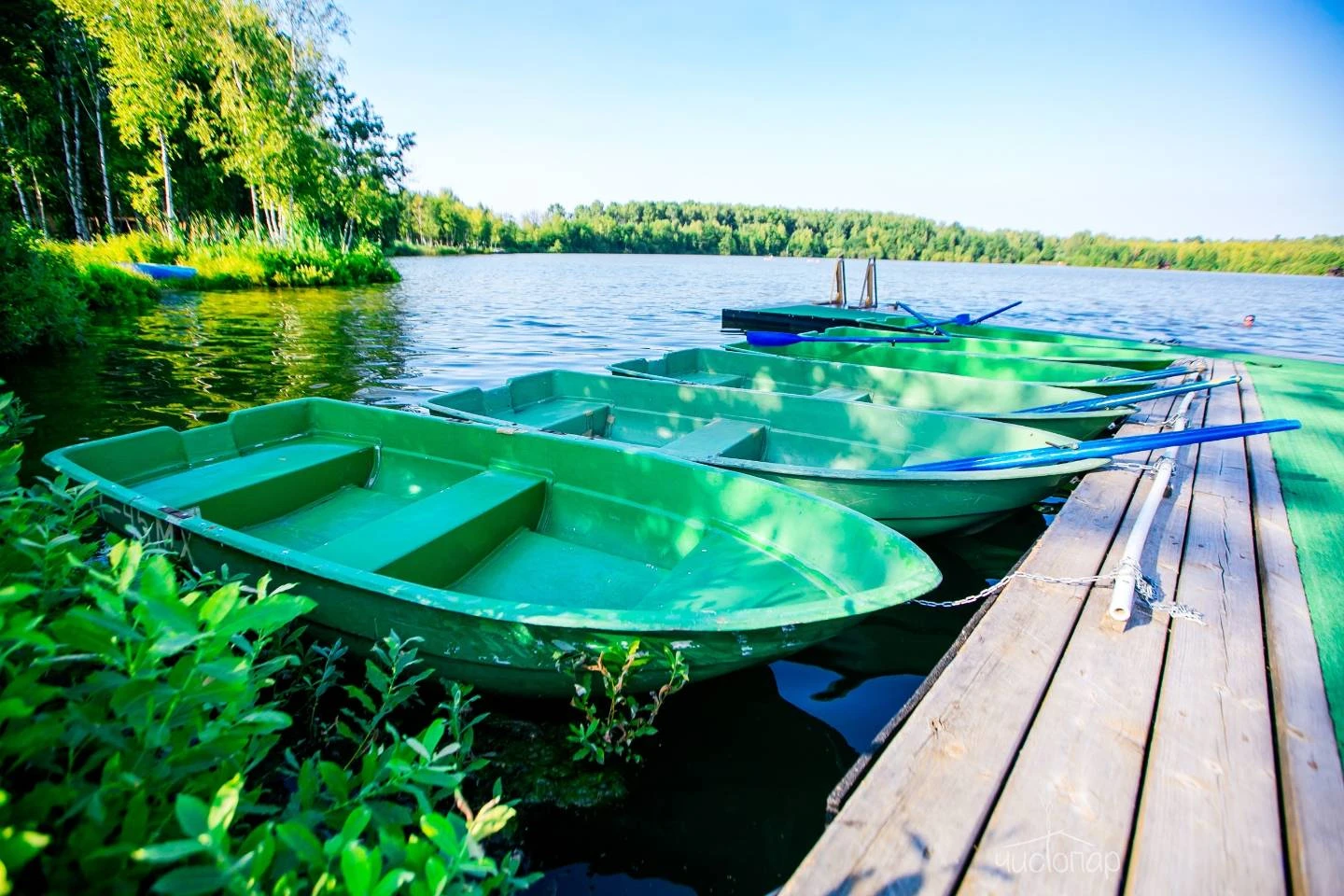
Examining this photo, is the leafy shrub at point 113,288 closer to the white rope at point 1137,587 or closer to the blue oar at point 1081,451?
the blue oar at point 1081,451

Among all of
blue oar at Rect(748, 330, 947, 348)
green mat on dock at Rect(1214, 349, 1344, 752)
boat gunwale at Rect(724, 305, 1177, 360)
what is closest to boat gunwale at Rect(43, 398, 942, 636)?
green mat on dock at Rect(1214, 349, 1344, 752)

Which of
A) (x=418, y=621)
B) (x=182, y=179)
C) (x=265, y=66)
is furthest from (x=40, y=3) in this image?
(x=418, y=621)

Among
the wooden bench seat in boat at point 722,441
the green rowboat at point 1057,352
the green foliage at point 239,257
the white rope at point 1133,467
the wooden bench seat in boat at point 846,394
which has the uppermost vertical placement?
the green foliage at point 239,257

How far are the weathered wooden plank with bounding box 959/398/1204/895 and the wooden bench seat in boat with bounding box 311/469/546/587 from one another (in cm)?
277

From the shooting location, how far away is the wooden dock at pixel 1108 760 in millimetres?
1605

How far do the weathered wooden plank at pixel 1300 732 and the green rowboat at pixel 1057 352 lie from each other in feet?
18.7

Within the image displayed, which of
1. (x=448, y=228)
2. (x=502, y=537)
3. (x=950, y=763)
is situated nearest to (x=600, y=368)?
(x=502, y=537)

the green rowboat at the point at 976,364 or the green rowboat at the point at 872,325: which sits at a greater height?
the green rowboat at the point at 872,325

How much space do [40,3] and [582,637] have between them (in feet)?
105

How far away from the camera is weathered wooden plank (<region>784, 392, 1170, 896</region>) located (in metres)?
1.59

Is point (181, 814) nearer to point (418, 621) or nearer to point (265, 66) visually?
point (418, 621)

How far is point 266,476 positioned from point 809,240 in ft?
300

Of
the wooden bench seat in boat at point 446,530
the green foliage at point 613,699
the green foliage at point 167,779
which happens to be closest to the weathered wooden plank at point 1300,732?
the green foliage at point 613,699

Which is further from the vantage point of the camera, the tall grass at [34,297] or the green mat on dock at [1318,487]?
A: the tall grass at [34,297]
